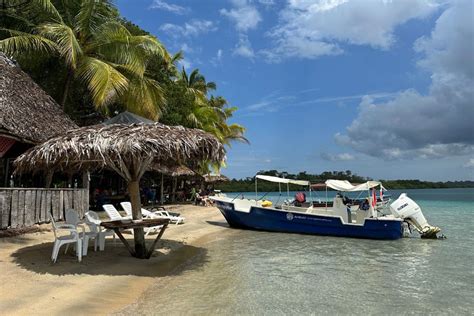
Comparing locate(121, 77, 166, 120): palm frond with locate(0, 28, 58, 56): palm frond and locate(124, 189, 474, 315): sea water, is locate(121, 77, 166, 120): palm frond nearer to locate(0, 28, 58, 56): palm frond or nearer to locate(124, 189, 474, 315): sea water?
locate(0, 28, 58, 56): palm frond

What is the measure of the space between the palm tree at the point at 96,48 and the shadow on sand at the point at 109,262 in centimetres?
650

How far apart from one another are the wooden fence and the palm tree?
379 cm

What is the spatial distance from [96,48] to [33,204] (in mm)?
7276

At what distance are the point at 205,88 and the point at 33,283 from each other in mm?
25845

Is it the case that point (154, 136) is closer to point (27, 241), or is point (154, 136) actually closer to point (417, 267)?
point (27, 241)

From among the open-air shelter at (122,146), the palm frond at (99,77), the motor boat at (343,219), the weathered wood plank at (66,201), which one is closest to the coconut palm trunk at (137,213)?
the open-air shelter at (122,146)

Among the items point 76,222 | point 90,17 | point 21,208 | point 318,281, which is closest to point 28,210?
point 21,208

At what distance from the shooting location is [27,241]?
A: 27.3ft

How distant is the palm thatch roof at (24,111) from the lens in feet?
29.6

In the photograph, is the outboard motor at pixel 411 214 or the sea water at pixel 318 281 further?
the outboard motor at pixel 411 214

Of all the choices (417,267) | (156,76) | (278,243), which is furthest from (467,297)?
(156,76)

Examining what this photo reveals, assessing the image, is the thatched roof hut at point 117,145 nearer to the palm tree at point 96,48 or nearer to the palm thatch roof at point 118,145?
the palm thatch roof at point 118,145

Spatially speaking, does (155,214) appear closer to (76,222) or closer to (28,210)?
(28,210)

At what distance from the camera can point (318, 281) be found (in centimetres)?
723
